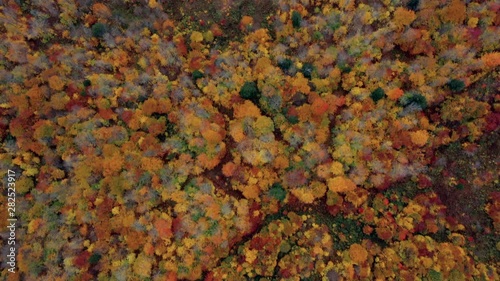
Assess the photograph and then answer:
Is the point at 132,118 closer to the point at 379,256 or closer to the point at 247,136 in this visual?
the point at 247,136

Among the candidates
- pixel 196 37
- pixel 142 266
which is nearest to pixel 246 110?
pixel 196 37

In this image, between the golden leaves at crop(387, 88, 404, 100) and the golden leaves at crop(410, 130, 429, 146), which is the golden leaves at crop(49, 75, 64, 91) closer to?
the golden leaves at crop(387, 88, 404, 100)

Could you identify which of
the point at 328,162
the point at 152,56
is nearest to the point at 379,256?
the point at 328,162

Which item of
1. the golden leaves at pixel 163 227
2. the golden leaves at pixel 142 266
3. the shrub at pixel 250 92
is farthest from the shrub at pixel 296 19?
the golden leaves at pixel 142 266

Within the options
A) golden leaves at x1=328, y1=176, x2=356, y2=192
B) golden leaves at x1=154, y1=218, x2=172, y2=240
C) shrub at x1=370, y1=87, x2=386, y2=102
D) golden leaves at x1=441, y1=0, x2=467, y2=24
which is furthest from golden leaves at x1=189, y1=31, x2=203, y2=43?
golden leaves at x1=441, y1=0, x2=467, y2=24

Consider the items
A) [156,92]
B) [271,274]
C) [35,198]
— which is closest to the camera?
[271,274]
